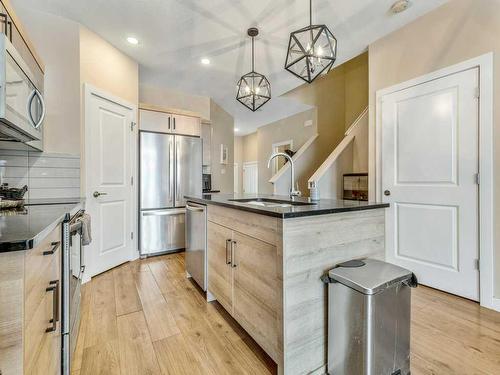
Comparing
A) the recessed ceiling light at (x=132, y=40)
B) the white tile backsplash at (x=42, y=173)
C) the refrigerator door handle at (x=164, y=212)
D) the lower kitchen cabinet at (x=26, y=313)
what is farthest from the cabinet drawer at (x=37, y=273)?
the recessed ceiling light at (x=132, y=40)

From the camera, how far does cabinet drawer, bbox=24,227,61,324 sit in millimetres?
709

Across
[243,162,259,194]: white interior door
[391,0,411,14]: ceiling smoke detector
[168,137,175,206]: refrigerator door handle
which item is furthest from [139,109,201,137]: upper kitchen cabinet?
[243,162,259,194]: white interior door

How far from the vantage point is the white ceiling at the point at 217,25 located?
7.74 ft

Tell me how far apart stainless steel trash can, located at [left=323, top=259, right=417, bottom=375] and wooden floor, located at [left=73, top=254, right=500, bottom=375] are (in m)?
0.35

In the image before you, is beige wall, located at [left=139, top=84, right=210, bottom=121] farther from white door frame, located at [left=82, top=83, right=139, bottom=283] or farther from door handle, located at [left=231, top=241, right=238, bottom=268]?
door handle, located at [left=231, top=241, right=238, bottom=268]

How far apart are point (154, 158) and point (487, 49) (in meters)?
3.78

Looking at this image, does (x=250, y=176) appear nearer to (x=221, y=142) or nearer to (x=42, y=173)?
(x=221, y=142)

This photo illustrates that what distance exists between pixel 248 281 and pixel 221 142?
14.0 ft

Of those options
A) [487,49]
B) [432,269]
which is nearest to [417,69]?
[487,49]

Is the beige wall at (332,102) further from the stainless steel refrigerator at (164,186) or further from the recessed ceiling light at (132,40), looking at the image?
the recessed ceiling light at (132,40)

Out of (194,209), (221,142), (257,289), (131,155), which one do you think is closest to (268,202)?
(194,209)

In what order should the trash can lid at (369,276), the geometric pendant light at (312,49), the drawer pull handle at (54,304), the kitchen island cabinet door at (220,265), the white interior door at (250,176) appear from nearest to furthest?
the drawer pull handle at (54,304) < the trash can lid at (369,276) < the geometric pendant light at (312,49) < the kitchen island cabinet door at (220,265) < the white interior door at (250,176)

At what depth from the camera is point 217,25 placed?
2.68 metres

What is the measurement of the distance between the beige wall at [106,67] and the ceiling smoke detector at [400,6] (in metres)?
3.15
